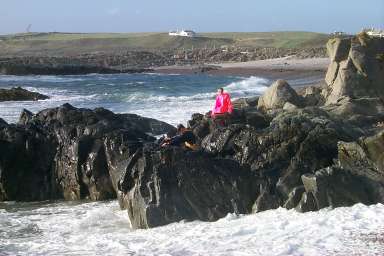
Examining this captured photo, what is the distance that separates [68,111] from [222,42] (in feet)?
418

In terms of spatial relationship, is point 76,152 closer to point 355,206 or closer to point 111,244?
point 111,244

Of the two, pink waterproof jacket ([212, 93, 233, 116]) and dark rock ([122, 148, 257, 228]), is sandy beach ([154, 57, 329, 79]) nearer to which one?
pink waterproof jacket ([212, 93, 233, 116])

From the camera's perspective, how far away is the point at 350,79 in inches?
1054

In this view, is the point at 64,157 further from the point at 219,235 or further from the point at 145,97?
the point at 145,97

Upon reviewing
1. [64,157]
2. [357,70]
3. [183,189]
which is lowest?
[64,157]

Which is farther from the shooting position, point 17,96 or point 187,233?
point 17,96

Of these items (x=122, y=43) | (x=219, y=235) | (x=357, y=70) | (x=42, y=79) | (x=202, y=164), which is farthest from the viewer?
(x=122, y=43)

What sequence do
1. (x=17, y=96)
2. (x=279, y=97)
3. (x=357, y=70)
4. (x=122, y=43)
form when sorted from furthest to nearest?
1. (x=122, y=43)
2. (x=17, y=96)
3. (x=357, y=70)
4. (x=279, y=97)

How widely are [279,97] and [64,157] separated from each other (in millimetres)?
10545

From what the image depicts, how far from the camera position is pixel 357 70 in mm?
27578

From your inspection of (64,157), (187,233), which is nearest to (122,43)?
(64,157)

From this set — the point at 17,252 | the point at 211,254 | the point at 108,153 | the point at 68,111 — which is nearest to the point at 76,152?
the point at 108,153

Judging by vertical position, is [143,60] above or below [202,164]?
below

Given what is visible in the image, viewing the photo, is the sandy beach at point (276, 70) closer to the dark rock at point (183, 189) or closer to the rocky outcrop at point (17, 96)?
the rocky outcrop at point (17, 96)
